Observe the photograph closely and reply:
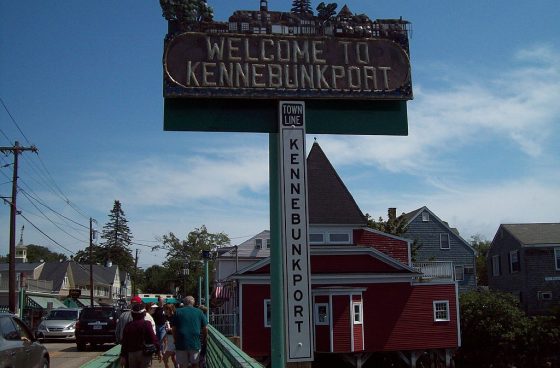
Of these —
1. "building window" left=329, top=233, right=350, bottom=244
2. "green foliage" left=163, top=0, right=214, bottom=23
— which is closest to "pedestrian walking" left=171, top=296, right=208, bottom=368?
"green foliage" left=163, top=0, right=214, bottom=23

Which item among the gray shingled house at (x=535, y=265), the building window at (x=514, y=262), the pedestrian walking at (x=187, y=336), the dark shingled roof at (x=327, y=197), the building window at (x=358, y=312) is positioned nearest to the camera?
the pedestrian walking at (x=187, y=336)

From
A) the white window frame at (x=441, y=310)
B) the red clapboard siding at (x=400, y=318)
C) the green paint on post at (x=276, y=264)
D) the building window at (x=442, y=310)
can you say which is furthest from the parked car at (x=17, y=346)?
the building window at (x=442, y=310)

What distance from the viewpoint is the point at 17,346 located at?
10.6 metres

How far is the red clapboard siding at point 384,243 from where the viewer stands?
38.7 m

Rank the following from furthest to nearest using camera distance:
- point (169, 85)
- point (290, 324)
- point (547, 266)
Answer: point (547, 266)
point (169, 85)
point (290, 324)

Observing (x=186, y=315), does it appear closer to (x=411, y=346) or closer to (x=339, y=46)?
(x=339, y=46)

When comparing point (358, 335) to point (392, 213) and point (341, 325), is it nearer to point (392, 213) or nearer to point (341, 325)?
point (341, 325)

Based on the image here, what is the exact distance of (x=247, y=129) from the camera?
7199mm

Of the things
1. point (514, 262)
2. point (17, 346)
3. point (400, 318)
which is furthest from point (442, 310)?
point (17, 346)

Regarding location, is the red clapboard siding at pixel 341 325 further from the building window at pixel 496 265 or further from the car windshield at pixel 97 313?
the building window at pixel 496 265

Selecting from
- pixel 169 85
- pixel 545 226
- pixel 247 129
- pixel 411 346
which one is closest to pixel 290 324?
pixel 247 129

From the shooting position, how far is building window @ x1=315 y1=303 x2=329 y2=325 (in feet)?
108

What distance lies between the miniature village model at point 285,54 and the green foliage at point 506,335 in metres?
32.6

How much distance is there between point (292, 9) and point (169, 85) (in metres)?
1.75
